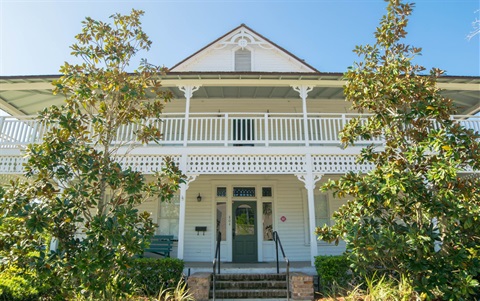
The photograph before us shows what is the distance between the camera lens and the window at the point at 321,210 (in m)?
12.1

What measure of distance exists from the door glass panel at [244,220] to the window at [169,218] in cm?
235

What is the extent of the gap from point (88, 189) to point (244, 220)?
7953mm

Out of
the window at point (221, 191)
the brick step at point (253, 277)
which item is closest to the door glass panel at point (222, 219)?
the window at point (221, 191)

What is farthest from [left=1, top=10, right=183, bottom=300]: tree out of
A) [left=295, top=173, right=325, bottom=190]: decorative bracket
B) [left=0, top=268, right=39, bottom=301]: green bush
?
[left=295, top=173, right=325, bottom=190]: decorative bracket

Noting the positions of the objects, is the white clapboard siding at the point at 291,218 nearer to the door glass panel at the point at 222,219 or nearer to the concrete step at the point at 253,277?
the door glass panel at the point at 222,219

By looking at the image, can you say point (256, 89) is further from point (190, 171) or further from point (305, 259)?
point (305, 259)

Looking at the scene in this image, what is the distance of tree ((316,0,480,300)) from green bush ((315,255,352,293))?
8.80 ft

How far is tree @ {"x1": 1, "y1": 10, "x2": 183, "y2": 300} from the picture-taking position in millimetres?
4254

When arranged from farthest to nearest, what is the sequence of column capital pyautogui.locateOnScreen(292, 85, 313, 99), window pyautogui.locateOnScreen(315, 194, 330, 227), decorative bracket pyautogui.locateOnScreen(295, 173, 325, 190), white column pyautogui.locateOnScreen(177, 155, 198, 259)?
window pyautogui.locateOnScreen(315, 194, 330, 227) < column capital pyautogui.locateOnScreen(292, 85, 313, 99) < decorative bracket pyautogui.locateOnScreen(295, 173, 325, 190) < white column pyautogui.locateOnScreen(177, 155, 198, 259)

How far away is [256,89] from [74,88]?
8025 mm

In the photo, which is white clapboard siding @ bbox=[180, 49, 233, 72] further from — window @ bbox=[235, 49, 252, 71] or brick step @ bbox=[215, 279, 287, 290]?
brick step @ bbox=[215, 279, 287, 290]

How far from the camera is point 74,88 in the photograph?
5.34 metres

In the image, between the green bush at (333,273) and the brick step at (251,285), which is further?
the brick step at (251,285)

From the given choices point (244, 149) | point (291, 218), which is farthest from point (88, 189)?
point (291, 218)
